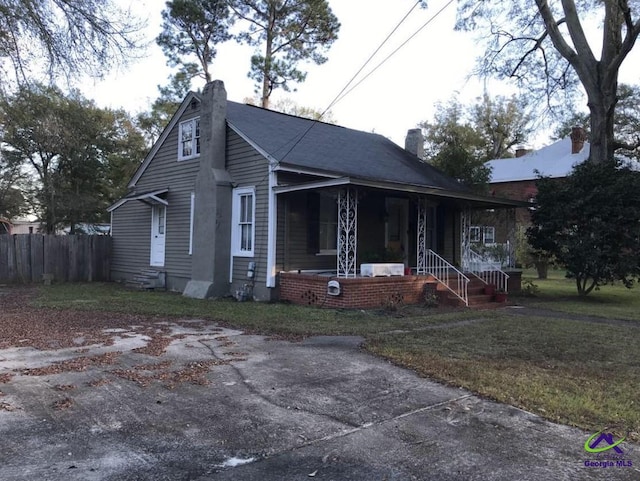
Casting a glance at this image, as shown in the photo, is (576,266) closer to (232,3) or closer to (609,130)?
(609,130)

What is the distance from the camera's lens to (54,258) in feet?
56.9

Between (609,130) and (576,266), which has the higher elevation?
(609,130)

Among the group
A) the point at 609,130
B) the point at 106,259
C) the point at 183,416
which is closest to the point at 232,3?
the point at 106,259

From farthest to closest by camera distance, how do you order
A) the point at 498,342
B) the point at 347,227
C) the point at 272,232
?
1. the point at 272,232
2. the point at 347,227
3. the point at 498,342

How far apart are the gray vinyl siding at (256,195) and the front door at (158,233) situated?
12.2 ft

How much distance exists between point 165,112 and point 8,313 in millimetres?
23572

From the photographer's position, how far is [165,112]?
31.2 m

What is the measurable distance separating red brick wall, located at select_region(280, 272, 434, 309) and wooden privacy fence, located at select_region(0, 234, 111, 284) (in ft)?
31.0

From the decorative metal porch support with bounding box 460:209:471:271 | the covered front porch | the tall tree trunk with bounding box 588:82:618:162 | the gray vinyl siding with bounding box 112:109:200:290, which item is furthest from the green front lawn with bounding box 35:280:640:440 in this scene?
the tall tree trunk with bounding box 588:82:618:162

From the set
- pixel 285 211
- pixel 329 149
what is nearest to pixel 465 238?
pixel 329 149

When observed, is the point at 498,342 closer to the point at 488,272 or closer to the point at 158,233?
the point at 488,272

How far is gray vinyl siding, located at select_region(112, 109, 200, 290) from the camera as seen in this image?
49.3 feet

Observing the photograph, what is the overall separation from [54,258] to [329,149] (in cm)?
1030

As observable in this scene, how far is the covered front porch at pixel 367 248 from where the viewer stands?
1140cm
